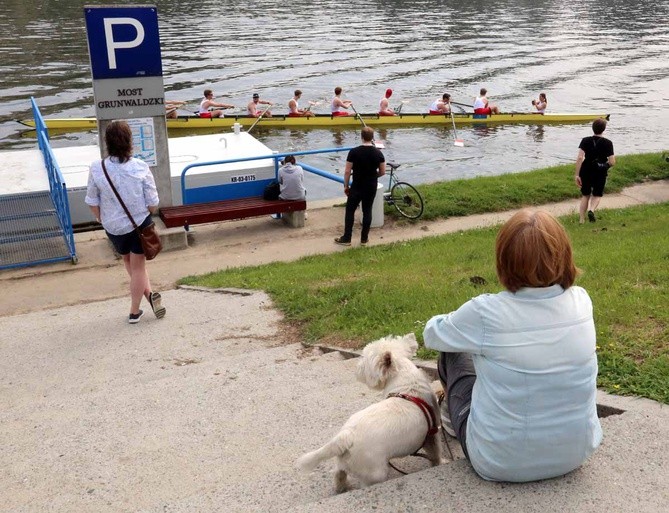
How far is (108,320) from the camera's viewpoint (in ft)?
25.6

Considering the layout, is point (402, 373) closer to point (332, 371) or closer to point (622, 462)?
point (622, 462)

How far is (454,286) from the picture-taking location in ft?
24.6

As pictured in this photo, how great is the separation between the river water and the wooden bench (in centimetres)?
643

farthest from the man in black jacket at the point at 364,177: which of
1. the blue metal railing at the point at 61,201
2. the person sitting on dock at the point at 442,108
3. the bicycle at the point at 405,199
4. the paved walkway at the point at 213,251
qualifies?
the person sitting on dock at the point at 442,108

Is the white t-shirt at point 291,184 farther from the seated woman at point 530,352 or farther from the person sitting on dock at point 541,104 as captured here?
the person sitting on dock at point 541,104

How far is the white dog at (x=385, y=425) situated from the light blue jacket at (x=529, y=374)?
1.27 ft

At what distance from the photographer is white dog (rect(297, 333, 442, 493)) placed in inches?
141

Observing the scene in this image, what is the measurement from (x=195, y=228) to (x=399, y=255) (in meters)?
4.33

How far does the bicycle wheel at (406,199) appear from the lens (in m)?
13.2

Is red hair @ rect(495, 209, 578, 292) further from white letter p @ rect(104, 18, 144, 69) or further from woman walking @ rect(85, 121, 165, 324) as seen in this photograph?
white letter p @ rect(104, 18, 144, 69)

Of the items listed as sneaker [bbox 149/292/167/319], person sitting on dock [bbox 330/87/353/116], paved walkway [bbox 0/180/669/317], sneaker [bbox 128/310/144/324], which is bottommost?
person sitting on dock [bbox 330/87/353/116]

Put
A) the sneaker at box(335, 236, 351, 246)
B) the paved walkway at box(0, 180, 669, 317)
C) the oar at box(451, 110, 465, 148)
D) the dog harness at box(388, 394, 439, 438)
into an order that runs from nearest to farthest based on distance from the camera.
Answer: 1. the dog harness at box(388, 394, 439, 438)
2. the paved walkway at box(0, 180, 669, 317)
3. the sneaker at box(335, 236, 351, 246)
4. the oar at box(451, 110, 465, 148)

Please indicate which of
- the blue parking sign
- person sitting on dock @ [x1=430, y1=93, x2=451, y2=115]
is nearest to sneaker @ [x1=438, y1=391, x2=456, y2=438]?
the blue parking sign

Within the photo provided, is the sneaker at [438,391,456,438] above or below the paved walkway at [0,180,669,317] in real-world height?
above
